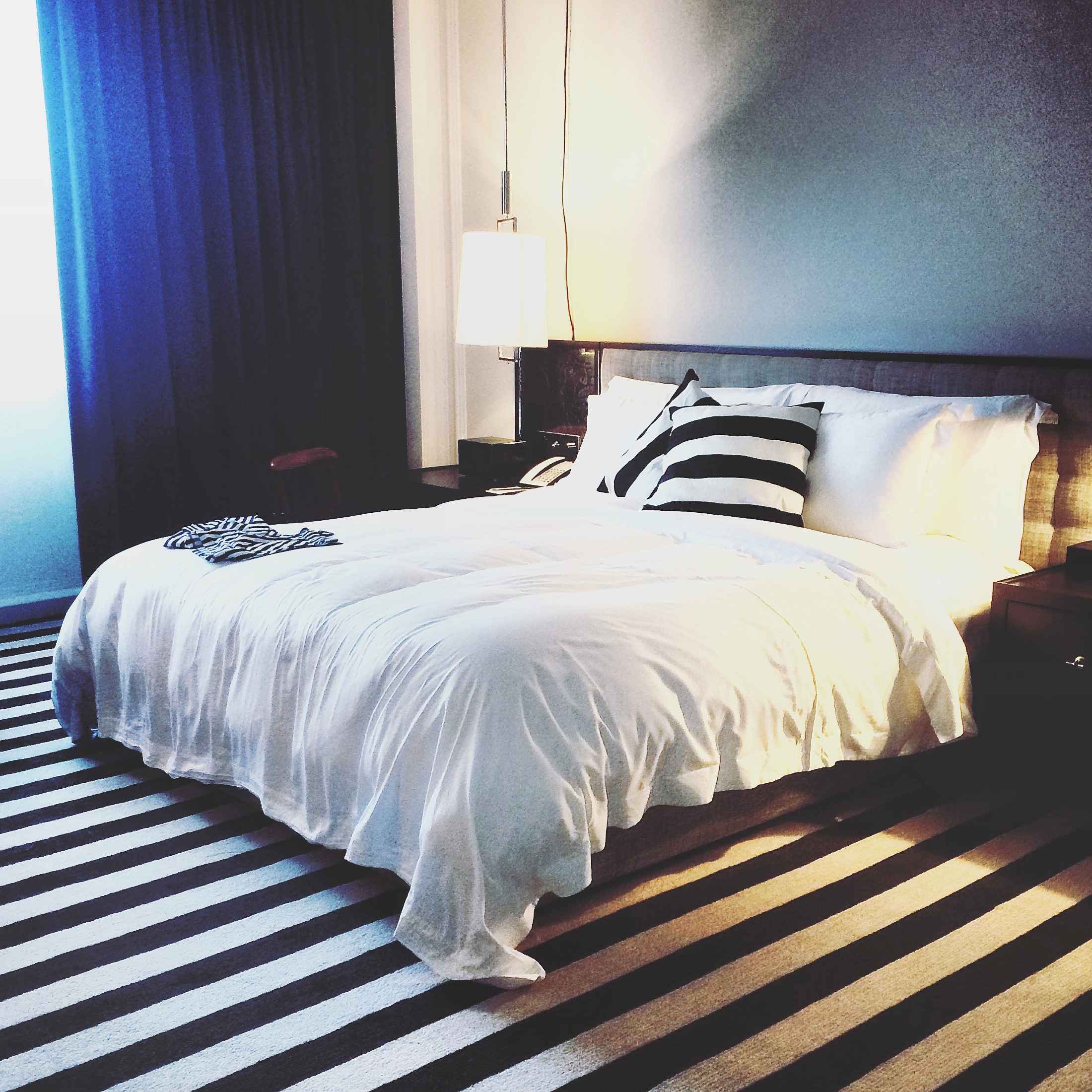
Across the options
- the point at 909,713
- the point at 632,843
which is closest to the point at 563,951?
the point at 632,843

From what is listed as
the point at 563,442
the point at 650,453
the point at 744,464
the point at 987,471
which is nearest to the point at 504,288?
the point at 563,442

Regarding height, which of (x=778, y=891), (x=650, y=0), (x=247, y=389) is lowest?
(x=778, y=891)

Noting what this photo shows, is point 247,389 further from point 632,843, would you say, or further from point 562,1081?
point 562,1081

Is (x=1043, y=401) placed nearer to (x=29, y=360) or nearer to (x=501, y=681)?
(x=501, y=681)

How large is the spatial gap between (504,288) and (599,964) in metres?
2.83

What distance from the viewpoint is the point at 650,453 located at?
3.39 m

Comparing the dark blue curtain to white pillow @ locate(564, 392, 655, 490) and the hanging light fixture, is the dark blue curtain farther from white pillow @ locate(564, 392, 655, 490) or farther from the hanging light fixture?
white pillow @ locate(564, 392, 655, 490)

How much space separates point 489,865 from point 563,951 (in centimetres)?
30

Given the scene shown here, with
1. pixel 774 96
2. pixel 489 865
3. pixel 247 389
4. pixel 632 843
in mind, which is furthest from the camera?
pixel 247 389

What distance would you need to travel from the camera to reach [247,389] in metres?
4.60

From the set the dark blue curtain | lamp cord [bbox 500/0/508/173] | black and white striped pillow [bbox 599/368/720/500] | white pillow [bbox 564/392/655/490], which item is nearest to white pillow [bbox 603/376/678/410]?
white pillow [bbox 564/392/655/490]

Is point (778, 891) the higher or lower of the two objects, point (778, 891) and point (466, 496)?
the lower

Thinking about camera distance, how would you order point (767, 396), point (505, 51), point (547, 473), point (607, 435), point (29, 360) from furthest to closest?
point (505, 51), point (29, 360), point (547, 473), point (607, 435), point (767, 396)

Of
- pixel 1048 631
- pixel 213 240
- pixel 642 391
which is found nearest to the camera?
pixel 1048 631
